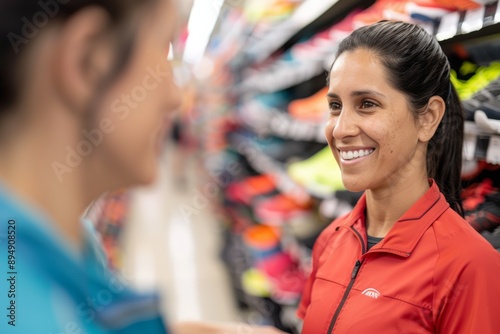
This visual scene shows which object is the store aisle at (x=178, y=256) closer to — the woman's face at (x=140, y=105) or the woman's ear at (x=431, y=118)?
the woman's ear at (x=431, y=118)

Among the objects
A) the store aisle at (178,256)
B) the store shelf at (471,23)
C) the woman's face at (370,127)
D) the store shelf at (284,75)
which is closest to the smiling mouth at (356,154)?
the woman's face at (370,127)

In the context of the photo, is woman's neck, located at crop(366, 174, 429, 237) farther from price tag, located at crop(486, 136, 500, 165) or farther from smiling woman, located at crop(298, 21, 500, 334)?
price tag, located at crop(486, 136, 500, 165)

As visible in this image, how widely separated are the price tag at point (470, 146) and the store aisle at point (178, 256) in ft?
5.77

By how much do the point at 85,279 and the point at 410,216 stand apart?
36.4 inches

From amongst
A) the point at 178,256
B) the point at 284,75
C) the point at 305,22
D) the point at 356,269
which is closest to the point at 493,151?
the point at 356,269

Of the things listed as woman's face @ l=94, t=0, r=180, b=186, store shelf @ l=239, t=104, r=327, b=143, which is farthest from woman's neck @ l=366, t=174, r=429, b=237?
store shelf @ l=239, t=104, r=327, b=143

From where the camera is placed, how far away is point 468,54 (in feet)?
6.25

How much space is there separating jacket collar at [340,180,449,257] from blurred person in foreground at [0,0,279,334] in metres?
0.84

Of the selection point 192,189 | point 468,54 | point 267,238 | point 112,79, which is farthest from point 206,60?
point 112,79

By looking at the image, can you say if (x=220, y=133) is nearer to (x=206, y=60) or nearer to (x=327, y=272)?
(x=206, y=60)

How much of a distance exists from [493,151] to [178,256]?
4259 millimetres

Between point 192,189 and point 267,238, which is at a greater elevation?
point 267,238

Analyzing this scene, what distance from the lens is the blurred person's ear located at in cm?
39

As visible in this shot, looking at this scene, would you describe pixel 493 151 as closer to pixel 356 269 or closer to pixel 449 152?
pixel 449 152
